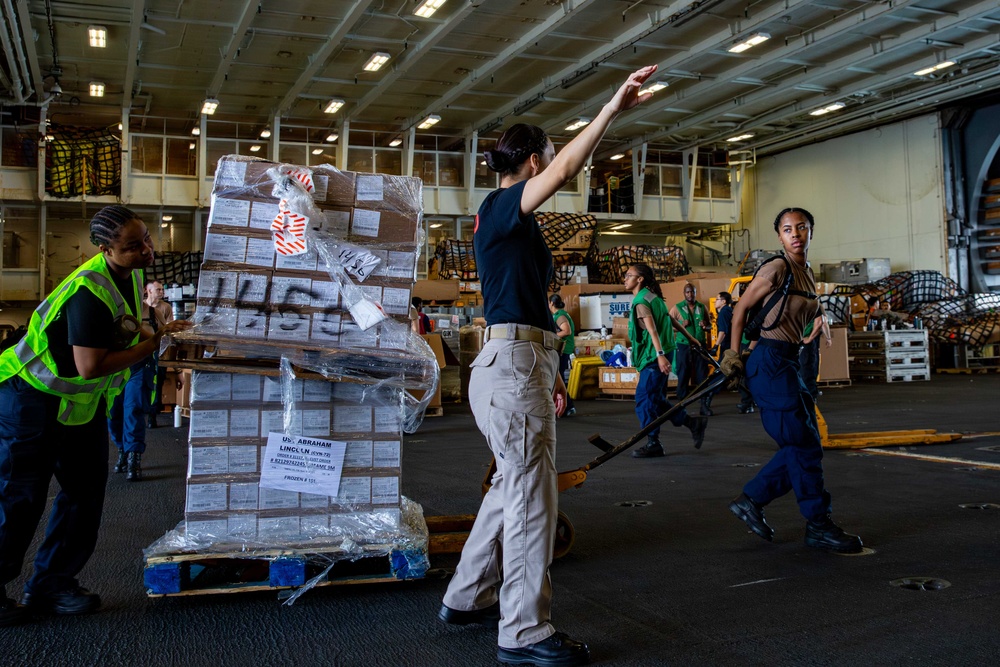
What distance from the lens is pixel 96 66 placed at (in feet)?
65.9

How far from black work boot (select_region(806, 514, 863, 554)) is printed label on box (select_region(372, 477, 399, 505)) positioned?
214cm

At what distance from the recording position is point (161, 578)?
10.5 ft

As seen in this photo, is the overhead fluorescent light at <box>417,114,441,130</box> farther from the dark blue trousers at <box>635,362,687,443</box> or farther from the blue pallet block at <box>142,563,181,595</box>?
the blue pallet block at <box>142,563,181,595</box>

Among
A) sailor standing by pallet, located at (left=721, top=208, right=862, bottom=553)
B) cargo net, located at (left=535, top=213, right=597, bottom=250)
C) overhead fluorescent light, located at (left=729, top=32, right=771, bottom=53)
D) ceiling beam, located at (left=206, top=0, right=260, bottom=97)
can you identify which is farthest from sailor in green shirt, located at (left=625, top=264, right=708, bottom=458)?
cargo net, located at (left=535, top=213, right=597, bottom=250)

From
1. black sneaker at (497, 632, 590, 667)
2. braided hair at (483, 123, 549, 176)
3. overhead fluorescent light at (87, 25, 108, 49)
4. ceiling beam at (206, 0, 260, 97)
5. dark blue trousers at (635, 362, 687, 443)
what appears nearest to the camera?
black sneaker at (497, 632, 590, 667)

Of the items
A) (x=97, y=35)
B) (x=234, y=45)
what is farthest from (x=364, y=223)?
(x=97, y=35)

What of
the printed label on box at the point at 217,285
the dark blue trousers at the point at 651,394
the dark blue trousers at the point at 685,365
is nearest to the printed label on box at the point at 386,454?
the printed label on box at the point at 217,285

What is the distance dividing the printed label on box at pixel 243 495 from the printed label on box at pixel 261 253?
955 millimetres

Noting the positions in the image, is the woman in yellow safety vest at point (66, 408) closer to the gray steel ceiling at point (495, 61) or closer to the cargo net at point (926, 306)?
the gray steel ceiling at point (495, 61)

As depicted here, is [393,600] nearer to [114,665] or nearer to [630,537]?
[114,665]

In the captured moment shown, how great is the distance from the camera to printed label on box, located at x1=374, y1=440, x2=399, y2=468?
11.7ft

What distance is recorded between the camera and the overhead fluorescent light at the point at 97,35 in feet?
57.1

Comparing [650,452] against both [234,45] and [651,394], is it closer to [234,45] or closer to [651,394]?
[651,394]

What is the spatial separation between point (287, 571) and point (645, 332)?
4991mm
